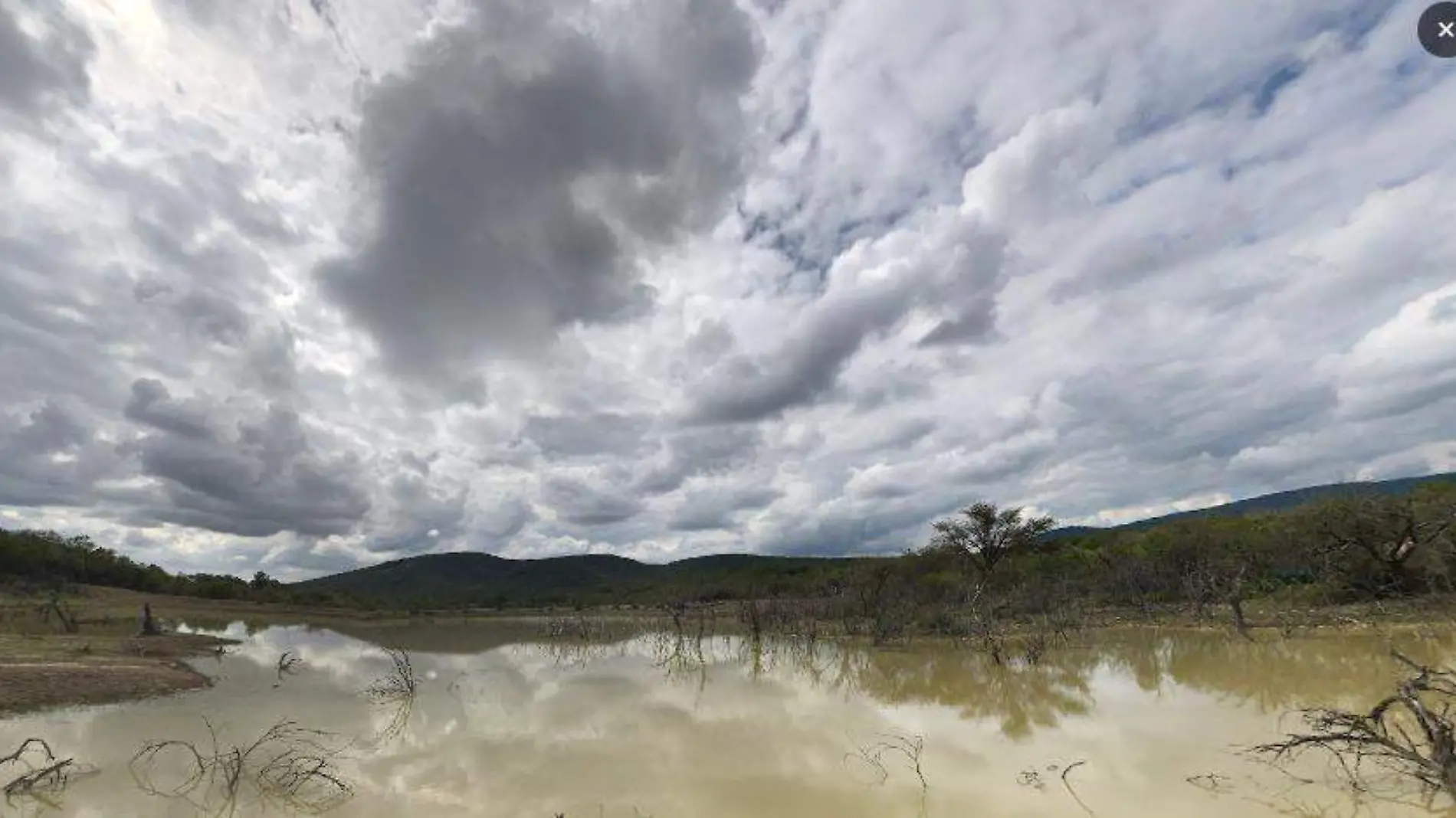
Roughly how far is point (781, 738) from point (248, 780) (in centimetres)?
810

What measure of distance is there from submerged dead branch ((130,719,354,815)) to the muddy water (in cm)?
6

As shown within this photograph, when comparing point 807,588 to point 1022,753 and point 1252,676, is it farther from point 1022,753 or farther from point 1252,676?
point 1022,753

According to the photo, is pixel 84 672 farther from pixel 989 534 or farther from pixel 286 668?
pixel 989 534

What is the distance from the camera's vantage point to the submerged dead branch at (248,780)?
9.30 meters

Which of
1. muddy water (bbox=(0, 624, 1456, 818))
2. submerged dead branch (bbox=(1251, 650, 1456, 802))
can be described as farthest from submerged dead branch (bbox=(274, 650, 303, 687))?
submerged dead branch (bbox=(1251, 650, 1456, 802))

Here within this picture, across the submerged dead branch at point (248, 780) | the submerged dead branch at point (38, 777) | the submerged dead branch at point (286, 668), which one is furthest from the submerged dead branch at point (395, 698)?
the submerged dead branch at point (38, 777)

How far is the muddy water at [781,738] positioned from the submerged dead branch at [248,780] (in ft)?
0.18

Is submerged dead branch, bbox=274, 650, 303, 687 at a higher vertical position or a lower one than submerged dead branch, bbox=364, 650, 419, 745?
higher

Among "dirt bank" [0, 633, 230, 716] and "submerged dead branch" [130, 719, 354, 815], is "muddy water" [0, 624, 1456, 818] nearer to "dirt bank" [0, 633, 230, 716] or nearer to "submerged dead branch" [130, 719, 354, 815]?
"submerged dead branch" [130, 719, 354, 815]

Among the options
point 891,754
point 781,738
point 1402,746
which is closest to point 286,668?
point 781,738

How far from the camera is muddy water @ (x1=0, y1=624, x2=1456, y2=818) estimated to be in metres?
8.78

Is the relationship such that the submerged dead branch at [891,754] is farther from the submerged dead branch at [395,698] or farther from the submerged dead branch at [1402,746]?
the submerged dead branch at [395,698]

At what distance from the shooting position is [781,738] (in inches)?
493

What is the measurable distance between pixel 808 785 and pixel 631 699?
9326 millimetres
